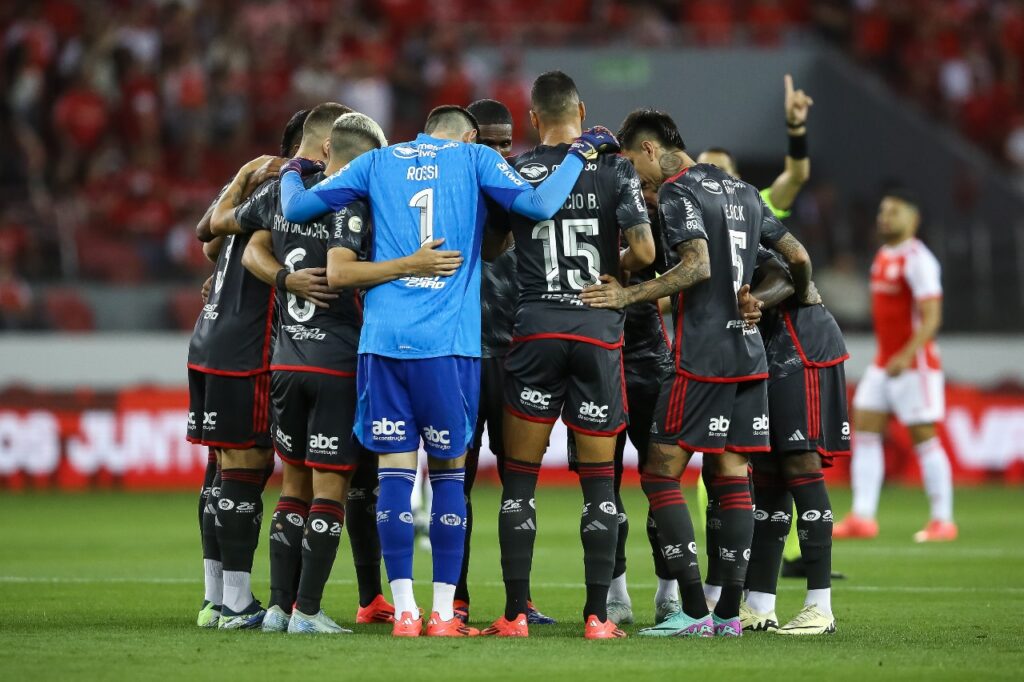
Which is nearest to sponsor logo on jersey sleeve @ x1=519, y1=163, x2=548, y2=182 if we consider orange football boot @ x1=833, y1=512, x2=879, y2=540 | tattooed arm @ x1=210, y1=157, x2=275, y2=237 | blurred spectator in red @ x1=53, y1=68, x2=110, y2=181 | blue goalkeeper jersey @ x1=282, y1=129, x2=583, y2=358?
blue goalkeeper jersey @ x1=282, y1=129, x2=583, y2=358

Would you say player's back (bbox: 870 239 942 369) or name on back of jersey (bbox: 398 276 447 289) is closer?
name on back of jersey (bbox: 398 276 447 289)

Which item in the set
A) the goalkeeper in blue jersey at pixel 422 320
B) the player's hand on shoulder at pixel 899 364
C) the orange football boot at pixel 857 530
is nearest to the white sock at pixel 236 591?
the goalkeeper in blue jersey at pixel 422 320

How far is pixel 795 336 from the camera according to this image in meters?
8.48

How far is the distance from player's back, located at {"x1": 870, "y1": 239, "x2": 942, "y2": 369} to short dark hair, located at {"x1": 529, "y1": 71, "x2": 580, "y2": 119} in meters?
6.59

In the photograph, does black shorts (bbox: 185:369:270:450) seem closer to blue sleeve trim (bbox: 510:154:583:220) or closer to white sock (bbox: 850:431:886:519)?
blue sleeve trim (bbox: 510:154:583:220)

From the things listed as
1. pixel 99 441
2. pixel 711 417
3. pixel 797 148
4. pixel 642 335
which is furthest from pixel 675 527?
pixel 99 441

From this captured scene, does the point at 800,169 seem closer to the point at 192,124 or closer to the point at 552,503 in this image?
the point at 552,503

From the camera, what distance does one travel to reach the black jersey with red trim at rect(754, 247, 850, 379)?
8.41 m

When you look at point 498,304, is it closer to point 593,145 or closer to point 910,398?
point 593,145

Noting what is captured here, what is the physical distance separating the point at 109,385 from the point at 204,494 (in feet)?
35.7

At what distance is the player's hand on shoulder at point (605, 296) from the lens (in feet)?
25.3

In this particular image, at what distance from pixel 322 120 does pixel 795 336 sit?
2816mm

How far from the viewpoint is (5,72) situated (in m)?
21.4

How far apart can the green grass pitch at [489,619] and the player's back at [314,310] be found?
1.38m
